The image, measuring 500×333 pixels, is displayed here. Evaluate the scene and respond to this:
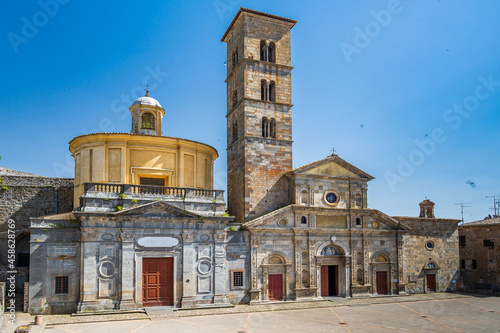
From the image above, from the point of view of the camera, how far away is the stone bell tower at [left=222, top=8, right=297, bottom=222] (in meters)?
30.3

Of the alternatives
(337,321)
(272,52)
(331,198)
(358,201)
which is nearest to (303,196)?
(331,198)

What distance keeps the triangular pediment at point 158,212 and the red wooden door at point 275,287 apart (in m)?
7.04

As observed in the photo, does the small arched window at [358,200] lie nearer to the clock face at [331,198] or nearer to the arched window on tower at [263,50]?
the clock face at [331,198]

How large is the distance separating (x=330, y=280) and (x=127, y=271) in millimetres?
15029

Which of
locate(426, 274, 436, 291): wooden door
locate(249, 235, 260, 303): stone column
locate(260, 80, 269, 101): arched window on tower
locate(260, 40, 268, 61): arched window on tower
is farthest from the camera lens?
locate(426, 274, 436, 291): wooden door

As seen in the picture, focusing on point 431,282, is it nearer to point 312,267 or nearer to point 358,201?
point 358,201

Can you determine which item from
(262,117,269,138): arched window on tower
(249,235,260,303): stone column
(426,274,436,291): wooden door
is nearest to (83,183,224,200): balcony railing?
(249,235,260,303): stone column

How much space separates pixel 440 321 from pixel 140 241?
17723 mm

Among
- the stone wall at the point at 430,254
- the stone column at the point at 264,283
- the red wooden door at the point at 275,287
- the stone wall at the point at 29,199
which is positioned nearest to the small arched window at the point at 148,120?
the stone wall at the point at 29,199

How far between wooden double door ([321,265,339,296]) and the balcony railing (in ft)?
32.2

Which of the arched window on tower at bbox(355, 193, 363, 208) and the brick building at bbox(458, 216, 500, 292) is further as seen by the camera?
the brick building at bbox(458, 216, 500, 292)

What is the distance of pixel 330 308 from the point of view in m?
26.5

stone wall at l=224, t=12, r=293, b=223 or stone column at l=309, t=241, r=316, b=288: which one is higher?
stone wall at l=224, t=12, r=293, b=223

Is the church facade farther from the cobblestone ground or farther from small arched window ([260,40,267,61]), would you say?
the cobblestone ground
